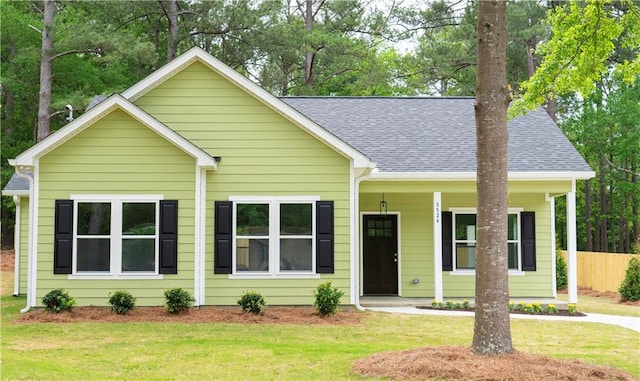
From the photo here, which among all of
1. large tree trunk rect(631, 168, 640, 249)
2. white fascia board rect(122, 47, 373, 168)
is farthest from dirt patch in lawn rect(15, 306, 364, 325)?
large tree trunk rect(631, 168, 640, 249)

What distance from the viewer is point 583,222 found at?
36312mm

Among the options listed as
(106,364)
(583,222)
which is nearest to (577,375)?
(106,364)

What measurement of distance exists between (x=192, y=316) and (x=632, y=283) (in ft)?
40.8

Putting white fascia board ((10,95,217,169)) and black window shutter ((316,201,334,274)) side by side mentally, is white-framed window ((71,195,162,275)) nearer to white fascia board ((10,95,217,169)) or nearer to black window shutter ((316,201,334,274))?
white fascia board ((10,95,217,169))

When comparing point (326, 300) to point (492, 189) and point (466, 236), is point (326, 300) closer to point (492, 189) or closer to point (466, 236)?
point (466, 236)

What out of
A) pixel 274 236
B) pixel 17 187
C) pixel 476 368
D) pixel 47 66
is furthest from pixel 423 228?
pixel 47 66

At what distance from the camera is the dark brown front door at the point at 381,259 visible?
16.1m

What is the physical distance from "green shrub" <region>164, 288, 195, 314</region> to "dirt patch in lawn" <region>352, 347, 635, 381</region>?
5.30m

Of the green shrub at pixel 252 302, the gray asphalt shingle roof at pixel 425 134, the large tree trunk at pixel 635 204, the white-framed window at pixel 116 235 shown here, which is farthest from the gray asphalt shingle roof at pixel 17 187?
the large tree trunk at pixel 635 204

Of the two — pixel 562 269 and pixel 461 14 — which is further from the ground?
pixel 461 14

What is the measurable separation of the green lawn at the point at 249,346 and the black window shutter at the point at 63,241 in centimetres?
121

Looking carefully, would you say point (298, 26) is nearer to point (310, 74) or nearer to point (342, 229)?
point (310, 74)

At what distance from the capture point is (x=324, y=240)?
43.7ft

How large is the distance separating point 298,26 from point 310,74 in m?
2.20
